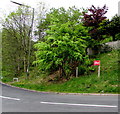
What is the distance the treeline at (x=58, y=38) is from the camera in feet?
52.9

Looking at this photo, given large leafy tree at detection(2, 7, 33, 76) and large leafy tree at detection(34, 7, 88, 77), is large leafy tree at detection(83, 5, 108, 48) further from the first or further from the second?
large leafy tree at detection(2, 7, 33, 76)

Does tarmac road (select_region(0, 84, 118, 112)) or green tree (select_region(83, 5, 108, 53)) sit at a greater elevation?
green tree (select_region(83, 5, 108, 53))

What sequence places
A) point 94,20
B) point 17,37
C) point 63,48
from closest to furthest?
point 63,48, point 94,20, point 17,37

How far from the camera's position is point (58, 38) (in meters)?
15.9

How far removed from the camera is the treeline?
16.1m

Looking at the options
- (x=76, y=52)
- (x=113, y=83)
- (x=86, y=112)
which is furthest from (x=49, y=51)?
(x=86, y=112)

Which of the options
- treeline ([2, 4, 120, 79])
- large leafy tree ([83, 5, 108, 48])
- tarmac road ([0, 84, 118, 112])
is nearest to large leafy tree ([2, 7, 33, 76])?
treeline ([2, 4, 120, 79])

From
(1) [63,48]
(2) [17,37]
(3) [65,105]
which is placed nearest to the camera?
(3) [65,105]

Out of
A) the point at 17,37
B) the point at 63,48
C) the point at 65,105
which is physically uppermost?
the point at 17,37

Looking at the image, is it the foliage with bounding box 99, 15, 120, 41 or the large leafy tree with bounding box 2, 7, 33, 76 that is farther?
the large leafy tree with bounding box 2, 7, 33, 76

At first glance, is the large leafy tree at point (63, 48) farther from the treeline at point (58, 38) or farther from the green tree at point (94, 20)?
the green tree at point (94, 20)

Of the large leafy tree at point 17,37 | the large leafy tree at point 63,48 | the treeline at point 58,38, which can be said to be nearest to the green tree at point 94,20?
the treeline at point 58,38

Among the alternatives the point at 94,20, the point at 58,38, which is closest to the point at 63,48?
the point at 58,38

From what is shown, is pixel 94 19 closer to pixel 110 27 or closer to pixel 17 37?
pixel 110 27
